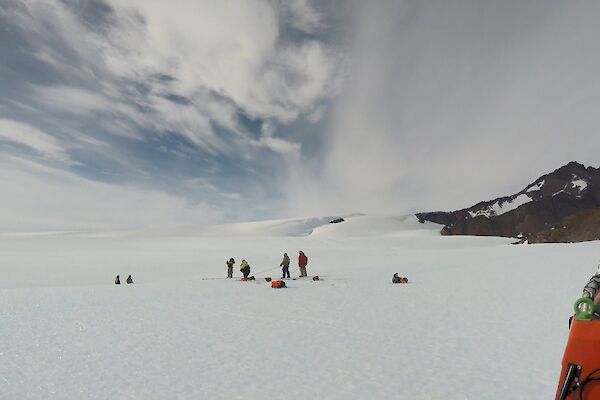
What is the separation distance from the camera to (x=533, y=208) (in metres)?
129

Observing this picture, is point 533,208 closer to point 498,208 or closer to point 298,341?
point 498,208

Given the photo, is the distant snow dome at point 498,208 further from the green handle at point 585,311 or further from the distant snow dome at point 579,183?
the green handle at point 585,311

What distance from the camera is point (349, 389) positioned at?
559 centimetres

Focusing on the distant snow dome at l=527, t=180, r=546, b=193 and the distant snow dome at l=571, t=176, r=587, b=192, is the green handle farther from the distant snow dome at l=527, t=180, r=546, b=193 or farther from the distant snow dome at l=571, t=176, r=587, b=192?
the distant snow dome at l=527, t=180, r=546, b=193

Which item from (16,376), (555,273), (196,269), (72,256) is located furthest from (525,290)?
(72,256)

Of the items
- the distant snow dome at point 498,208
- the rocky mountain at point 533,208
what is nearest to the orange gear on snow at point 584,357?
the rocky mountain at point 533,208

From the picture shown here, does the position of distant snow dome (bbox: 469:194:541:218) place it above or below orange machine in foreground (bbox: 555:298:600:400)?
Answer: above

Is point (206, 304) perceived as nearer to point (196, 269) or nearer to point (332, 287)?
point (332, 287)

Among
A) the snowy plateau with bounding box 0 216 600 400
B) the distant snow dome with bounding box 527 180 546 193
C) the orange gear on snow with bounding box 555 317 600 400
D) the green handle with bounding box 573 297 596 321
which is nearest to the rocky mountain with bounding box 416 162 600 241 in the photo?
the distant snow dome with bounding box 527 180 546 193

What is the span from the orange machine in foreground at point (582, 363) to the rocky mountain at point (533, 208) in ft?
363

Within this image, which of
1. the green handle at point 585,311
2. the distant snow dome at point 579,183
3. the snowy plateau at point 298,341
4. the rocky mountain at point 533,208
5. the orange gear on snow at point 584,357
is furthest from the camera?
the distant snow dome at point 579,183

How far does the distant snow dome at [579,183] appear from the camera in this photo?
145 meters

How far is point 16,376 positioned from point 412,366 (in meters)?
6.86

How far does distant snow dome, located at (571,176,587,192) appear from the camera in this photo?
145125 millimetres
